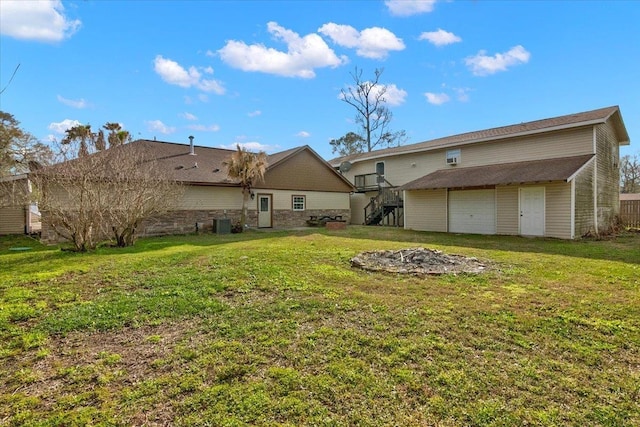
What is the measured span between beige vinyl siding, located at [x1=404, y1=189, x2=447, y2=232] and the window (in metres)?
6.12

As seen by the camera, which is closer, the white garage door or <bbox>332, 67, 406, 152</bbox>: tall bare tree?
the white garage door

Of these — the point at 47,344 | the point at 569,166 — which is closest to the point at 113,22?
the point at 47,344

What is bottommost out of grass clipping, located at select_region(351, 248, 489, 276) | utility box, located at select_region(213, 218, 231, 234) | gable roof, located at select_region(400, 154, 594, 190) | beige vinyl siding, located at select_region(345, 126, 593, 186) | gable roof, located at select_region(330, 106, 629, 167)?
grass clipping, located at select_region(351, 248, 489, 276)

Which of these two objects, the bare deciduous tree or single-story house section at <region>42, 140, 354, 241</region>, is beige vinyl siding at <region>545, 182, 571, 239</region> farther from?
the bare deciduous tree

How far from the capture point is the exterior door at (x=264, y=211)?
1878 centimetres

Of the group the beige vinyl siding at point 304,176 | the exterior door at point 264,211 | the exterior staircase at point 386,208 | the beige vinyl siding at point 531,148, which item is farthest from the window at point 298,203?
the beige vinyl siding at point 531,148

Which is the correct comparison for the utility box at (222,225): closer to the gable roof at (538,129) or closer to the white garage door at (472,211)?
the white garage door at (472,211)

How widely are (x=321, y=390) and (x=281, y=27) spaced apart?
656 inches

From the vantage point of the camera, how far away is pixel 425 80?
21.5m

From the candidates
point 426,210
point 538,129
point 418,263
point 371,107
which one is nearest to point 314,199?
point 426,210

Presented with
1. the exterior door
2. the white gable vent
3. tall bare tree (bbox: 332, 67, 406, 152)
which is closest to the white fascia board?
the white gable vent

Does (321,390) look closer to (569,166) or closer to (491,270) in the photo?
(491,270)

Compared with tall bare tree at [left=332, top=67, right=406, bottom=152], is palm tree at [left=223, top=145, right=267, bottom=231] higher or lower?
lower

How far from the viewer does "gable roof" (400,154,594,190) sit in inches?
480
